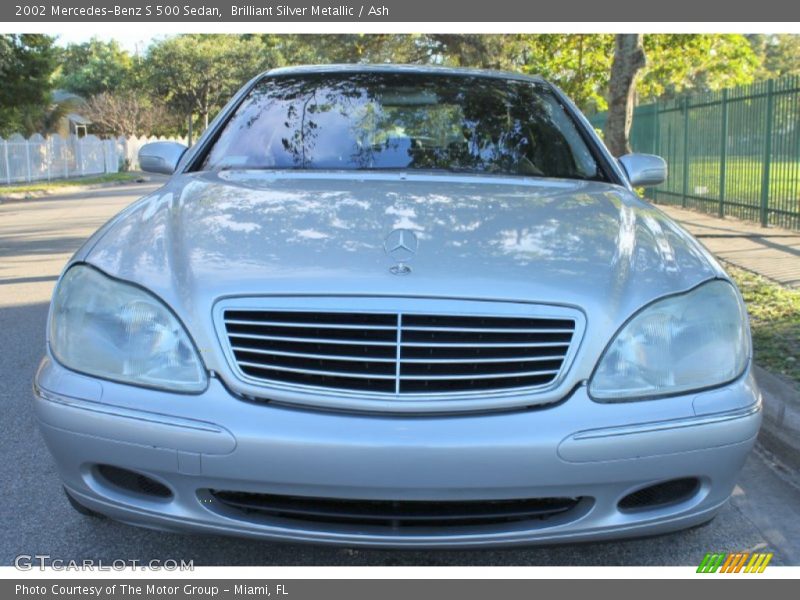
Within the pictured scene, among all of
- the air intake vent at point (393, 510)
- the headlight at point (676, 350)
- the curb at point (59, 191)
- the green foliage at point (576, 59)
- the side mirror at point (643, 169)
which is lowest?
the air intake vent at point (393, 510)

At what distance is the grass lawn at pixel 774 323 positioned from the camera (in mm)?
4469

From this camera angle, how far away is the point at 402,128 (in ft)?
11.7

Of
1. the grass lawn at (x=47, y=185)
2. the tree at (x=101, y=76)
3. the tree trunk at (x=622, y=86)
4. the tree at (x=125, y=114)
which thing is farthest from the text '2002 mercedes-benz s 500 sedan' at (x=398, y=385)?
the tree at (x=101, y=76)

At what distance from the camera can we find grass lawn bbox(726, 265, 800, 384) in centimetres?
447

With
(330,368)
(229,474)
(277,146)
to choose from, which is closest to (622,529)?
(330,368)

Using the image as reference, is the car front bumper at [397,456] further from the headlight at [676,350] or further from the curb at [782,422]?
the curb at [782,422]

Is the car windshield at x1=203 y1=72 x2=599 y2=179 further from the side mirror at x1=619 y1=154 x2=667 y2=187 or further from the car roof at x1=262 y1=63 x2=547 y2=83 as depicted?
the side mirror at x1=619 y1=154 x2=667 y2=187

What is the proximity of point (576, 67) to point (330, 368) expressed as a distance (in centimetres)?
1403

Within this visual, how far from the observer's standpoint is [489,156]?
11.4 ft

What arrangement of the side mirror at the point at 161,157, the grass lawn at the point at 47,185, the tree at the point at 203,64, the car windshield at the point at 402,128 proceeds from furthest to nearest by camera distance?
1. the tree at the point at 203,64
2. the grass lawn at the point at 47,185
3. the side mirror at the point at 161,157
4. the car windshield at the point at 402,128

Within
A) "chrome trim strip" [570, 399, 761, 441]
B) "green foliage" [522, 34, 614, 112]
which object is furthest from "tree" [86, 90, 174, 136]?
"chrome trim strip" [570, 399, 761, 441]

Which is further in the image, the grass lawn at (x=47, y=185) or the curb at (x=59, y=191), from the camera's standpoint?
the grass lawn at (x=47, y=185)

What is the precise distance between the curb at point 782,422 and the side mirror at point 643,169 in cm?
98

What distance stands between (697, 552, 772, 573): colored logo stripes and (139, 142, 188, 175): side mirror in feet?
8.63
